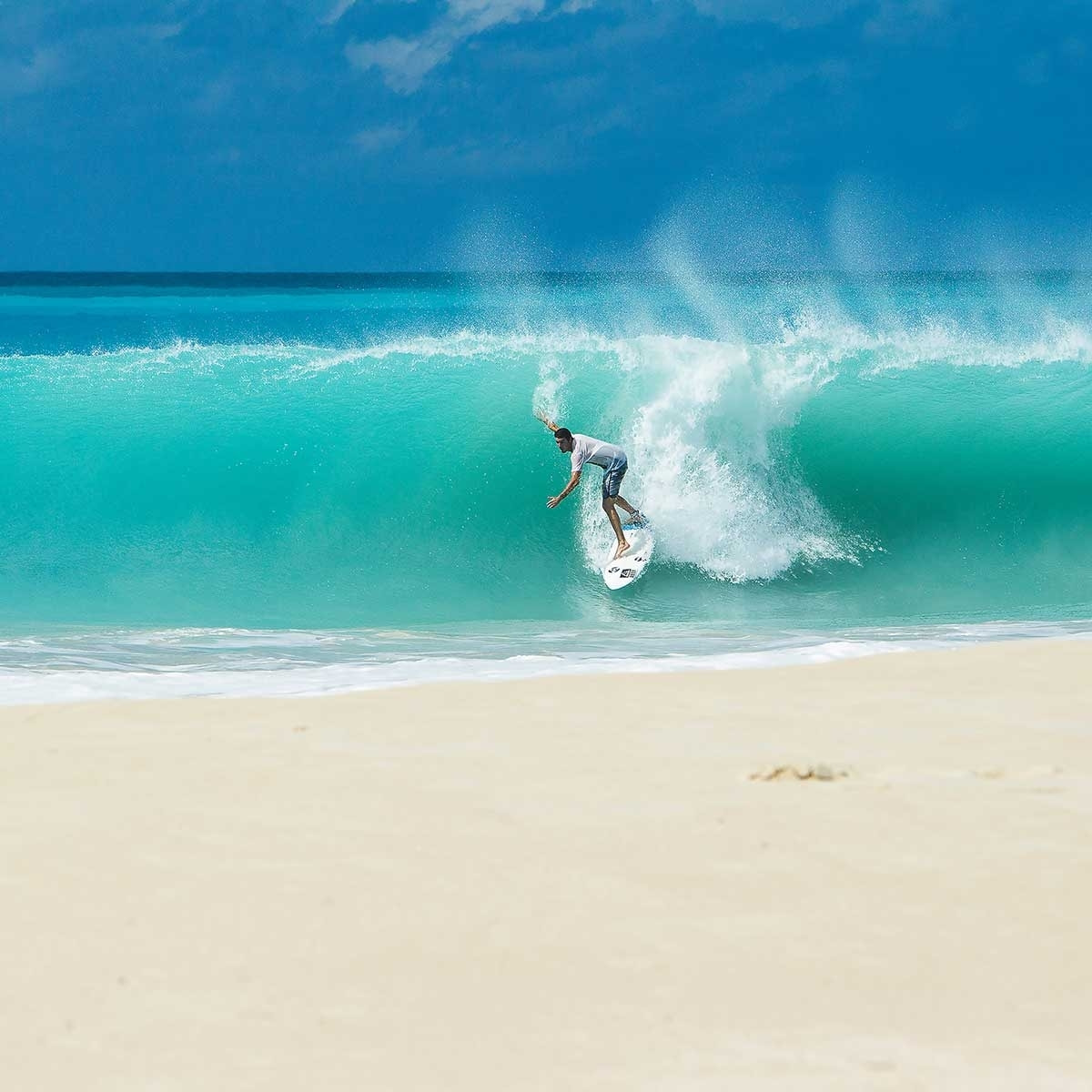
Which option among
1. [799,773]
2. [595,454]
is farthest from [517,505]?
[799,773]

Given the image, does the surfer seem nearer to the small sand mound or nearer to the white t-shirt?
the white t-shirt

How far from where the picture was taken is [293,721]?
472cm

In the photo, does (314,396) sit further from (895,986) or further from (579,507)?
(895,986)

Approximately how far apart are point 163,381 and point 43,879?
1270 cm

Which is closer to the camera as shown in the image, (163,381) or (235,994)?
(235,994)

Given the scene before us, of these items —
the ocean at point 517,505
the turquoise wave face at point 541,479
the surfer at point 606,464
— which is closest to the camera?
the ocean at point 517,505

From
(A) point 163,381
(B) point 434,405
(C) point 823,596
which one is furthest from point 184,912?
(A) point 163,381

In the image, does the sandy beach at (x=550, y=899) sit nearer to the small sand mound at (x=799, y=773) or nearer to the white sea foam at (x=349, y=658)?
the small sand mound at (x=799, y=773)

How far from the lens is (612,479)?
9734mm

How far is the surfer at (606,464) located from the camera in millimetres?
9438

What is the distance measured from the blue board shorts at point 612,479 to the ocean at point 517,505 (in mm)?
615

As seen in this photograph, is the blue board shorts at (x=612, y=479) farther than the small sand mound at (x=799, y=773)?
Yes

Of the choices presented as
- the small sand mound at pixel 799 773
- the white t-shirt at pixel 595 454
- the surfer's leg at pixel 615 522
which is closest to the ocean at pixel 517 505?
the surfer's leg at pixel 615 522

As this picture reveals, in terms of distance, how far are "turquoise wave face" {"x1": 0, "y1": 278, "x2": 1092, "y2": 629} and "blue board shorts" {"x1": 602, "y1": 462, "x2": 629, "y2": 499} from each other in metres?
0.63
